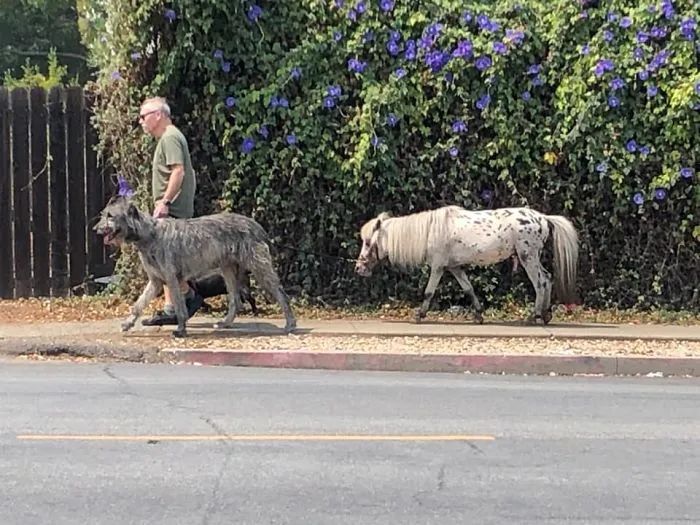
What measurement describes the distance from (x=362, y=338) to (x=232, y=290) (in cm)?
150

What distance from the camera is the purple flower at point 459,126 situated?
12.3m

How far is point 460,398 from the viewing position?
828 cm

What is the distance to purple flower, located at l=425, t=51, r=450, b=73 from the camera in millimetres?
12150

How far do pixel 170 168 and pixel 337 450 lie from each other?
5.10 metres

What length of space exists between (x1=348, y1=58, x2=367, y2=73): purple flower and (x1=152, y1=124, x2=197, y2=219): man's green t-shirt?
7.95 feet

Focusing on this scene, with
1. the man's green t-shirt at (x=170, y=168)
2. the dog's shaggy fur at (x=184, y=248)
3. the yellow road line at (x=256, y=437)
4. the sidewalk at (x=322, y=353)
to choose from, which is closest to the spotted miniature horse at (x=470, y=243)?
the sidewalk at (x=322, y=353)

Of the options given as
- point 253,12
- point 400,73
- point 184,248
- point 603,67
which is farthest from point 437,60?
point 184,248

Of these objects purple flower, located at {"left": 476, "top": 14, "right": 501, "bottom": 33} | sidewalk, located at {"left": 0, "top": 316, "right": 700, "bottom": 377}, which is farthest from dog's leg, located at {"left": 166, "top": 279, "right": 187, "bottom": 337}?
purple flower, located at {"left": 476, "top": 14, "right": 501, "bottom": 33}

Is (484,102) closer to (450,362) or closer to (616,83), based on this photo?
(616,83)

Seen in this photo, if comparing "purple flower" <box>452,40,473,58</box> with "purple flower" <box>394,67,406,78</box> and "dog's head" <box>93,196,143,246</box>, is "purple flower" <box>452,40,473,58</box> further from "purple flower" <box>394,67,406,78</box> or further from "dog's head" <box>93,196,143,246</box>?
"dog's head" <box>93,196,143,246</box>

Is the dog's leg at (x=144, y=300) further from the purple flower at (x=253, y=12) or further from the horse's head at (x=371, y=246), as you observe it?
the purple flower at (x=253, y=12)

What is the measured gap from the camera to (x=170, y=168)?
35.2 feet

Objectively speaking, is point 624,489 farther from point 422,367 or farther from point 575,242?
point 575,242

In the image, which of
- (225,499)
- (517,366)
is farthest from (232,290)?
(225,499)
